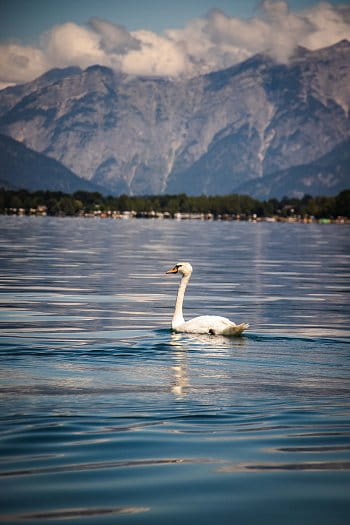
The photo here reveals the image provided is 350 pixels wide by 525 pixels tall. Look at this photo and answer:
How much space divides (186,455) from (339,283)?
38.4m

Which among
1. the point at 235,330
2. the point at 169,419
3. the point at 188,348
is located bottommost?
the point at 188,348

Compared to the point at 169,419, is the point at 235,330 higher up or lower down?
lower down

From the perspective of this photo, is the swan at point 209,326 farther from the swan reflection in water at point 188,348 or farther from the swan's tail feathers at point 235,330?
the swan reflection in water at point 188,348

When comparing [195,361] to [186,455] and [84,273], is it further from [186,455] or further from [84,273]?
[84,273]

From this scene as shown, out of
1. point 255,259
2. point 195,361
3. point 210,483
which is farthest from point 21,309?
point 255,259

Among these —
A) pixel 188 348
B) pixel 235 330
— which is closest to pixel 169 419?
pixel 188 348

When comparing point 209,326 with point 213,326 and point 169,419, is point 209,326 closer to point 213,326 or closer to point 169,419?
point 213,326

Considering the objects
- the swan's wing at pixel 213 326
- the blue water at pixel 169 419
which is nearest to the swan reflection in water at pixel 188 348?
the blue water at pixel 169 419

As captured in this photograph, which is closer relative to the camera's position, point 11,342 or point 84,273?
point 11,342

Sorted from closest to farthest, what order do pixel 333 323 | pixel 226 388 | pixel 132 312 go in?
pixel 226 388 → pixel 333 323 → pixel 132 312

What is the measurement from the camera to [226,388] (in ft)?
58.1

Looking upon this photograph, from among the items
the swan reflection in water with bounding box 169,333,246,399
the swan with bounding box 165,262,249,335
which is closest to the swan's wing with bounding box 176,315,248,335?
the swan with bounding box 165,262,249,335

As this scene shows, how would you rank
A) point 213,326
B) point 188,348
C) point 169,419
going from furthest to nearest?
point 213,326 < point 188,348 < point 169,419

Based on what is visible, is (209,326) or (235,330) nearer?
(235,330)
